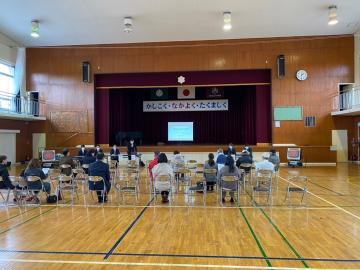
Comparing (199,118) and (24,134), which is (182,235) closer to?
(24,134)

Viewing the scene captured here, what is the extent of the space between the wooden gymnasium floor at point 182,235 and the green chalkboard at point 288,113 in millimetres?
9904

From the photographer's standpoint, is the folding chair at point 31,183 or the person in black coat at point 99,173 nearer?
the folding chair at point 31,183

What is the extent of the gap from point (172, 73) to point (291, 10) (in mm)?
7007

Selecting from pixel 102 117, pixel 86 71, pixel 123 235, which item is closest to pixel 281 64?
pixel 102 117

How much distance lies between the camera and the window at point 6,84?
17000 mm

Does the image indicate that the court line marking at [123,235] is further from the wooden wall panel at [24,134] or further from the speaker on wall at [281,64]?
the wooden wall panel at [24,134]

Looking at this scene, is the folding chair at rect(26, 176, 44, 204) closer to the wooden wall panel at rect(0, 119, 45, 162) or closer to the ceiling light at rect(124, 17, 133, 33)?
the ceiling light at rect(124, 17, 133, 33)

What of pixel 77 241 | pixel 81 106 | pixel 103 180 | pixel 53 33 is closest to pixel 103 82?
pixel 81 106

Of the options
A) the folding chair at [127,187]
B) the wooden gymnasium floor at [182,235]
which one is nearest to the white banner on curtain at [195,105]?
the folding chair at [127,187]

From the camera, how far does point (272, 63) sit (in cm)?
1728

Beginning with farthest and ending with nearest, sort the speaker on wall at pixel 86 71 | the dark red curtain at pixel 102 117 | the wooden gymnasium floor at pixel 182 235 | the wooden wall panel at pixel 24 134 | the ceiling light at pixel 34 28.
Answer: the dark red curtain at pixel 102 117
the wooden wall panel at pixel 24 134
the speaker on wall at pixel 86 71
the ceiling light at pixel 34 28
the wooden gymnasium floor at pixel 182 235

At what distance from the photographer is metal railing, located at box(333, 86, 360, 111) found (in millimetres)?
16000

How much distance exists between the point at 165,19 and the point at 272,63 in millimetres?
6440

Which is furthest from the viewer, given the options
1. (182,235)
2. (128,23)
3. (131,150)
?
(131,150)
